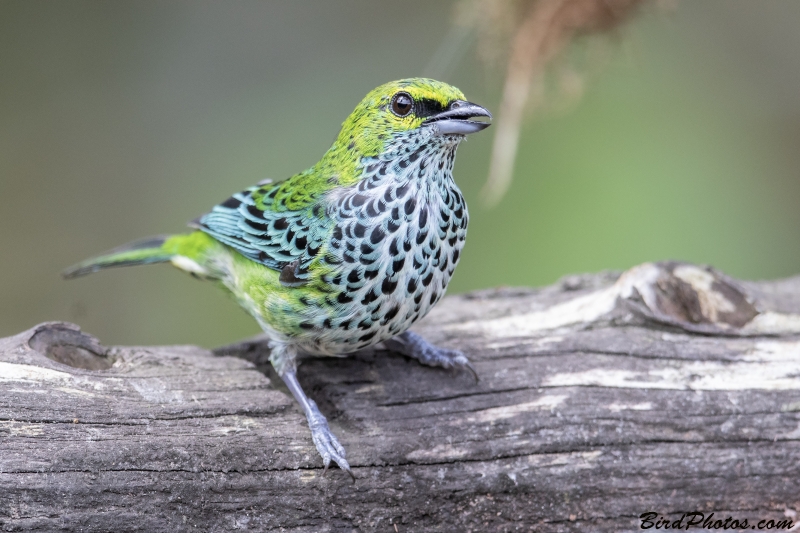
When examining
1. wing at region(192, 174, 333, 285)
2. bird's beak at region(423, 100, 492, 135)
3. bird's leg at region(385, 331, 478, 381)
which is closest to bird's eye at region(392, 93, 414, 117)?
bird's beak at region(423, 100, 492, 135)

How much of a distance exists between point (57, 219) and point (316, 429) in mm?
5688

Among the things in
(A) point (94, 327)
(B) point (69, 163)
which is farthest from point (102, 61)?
(A) point (94, 327)

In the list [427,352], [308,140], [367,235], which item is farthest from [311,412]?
[308,140]

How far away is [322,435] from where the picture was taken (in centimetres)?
394

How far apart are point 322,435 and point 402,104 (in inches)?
68.8

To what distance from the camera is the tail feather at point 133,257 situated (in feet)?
16.9

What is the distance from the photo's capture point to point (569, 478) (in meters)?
3.99

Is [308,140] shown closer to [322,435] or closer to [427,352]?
[427,352]

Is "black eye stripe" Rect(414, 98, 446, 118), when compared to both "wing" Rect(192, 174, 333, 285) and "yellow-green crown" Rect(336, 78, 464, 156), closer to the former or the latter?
"yellow-green crown" Rect(336, 78, 464, 156)

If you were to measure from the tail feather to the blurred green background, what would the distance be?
2835 millimetres

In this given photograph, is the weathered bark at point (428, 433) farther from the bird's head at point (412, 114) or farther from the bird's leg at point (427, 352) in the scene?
the bird's head at point (412, 114)
